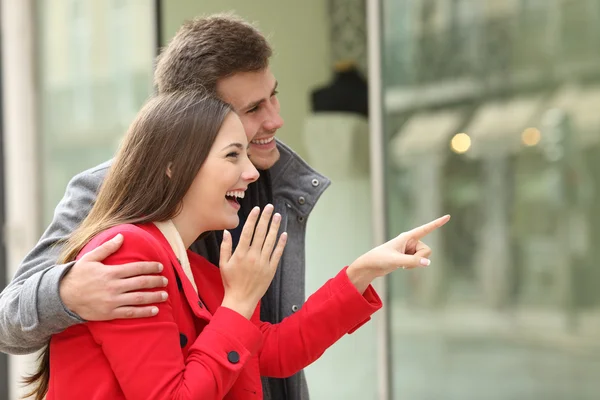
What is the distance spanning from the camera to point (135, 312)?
133cm

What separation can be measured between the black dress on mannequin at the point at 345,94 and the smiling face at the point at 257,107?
146cm

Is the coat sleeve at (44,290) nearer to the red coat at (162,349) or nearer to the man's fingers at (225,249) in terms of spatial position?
the red coat at (162,349)

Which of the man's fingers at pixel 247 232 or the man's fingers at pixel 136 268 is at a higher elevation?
the man's fingers at pixel 247 232

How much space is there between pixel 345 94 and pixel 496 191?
700 mm

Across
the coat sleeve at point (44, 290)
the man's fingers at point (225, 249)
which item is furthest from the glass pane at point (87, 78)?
the man's fingers at point (225, 249)

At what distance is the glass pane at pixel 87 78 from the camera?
434 centimetres

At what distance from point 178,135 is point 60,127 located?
3543mm

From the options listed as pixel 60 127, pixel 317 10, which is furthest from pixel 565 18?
pixel 60 127

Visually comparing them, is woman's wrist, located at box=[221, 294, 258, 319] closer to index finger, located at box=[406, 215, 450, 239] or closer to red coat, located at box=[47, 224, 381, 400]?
red coat, located at box=[47, 224, 381, 400]

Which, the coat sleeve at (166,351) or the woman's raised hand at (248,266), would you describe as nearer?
the coat sleeve at (166,351)

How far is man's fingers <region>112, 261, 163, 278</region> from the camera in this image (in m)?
1.36

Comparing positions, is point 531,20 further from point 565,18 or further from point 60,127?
point 60,127

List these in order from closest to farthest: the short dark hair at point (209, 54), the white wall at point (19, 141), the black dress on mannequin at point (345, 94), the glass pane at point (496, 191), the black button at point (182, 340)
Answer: the black button at point (182, 340) < the short dark hair at point (209, 54) < the glass pane at point (496, 191) < the black dress on mannequin at point (345, 94) < the white wall at point (19, 141)

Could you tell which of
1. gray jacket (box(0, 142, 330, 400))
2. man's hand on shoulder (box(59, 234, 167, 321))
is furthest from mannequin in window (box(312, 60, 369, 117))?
man's hand on shoulder (box(59, 234, 167, 321))
